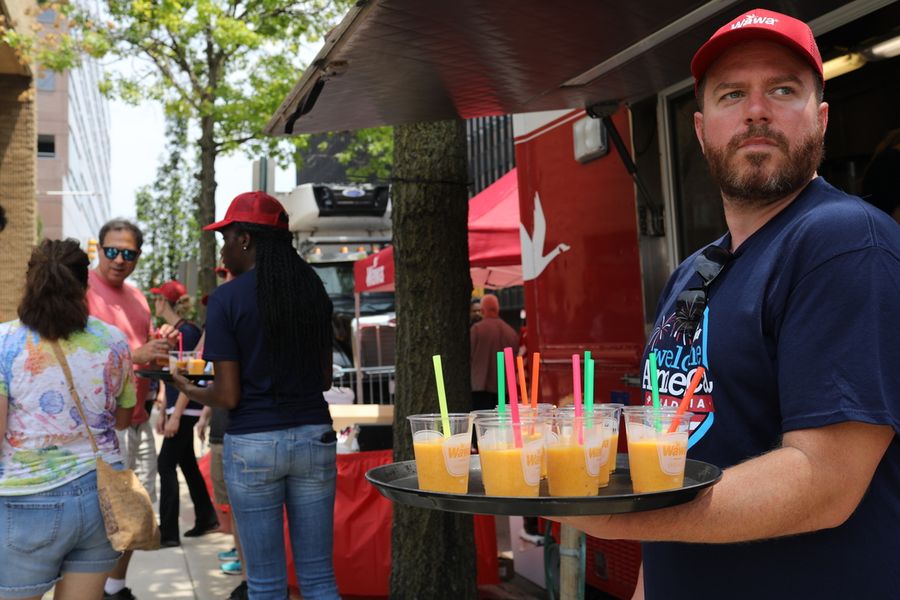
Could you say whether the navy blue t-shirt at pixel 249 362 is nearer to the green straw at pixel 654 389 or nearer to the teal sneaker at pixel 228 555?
the green straw at pixel 654 389

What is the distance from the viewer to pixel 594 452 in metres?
1.58

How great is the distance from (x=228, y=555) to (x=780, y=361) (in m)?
6.01

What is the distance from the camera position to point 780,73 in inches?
66.8

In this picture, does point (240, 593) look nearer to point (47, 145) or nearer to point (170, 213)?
point (170, 213)

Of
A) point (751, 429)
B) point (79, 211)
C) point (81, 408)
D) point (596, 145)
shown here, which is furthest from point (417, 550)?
point (79, 211)

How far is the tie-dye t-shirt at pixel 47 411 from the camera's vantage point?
342cm

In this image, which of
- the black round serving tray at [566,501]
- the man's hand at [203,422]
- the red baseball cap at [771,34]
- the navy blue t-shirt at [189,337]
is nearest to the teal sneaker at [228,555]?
the man's hand at [203,422]

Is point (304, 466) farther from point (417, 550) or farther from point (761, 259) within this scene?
point (761, 259)

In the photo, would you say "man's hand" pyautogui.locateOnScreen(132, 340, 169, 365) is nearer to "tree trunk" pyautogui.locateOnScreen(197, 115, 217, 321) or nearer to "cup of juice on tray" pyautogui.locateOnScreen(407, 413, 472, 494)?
"cup of juice on tray" pyautogui.locateOnScreen(407, 413, 472, 494)

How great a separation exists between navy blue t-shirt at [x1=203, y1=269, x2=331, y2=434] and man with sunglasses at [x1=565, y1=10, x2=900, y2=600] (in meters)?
2.26

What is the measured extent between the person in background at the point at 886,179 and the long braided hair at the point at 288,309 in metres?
2.48

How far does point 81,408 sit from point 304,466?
0.97m

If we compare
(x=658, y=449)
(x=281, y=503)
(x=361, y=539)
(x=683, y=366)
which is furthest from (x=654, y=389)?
(x=361, y=539)

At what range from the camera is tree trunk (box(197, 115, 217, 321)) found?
14914 mm
